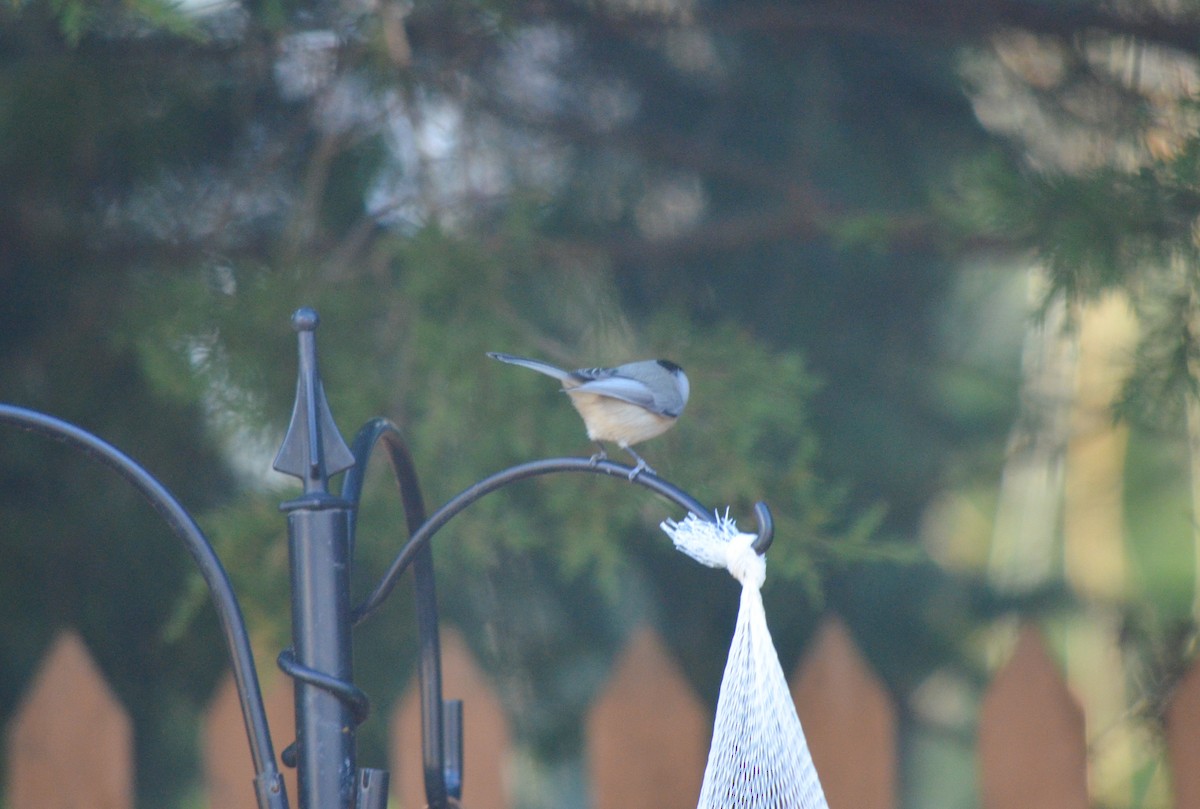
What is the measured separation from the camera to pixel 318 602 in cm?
88

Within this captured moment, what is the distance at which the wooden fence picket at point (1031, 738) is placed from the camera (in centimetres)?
174

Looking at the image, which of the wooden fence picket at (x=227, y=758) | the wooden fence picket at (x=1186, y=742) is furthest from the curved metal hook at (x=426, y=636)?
the wooden fence picket at (x=1186, y=742)

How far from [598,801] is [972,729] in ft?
3.74

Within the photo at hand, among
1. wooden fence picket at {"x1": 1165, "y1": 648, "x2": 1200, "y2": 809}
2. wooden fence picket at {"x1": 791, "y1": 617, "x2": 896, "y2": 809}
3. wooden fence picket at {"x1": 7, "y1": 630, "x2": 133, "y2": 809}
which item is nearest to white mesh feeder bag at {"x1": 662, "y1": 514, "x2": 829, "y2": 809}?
wooden fence picket at {"x1": 791, "y1": 617, "x2": 896, "y2": 809}

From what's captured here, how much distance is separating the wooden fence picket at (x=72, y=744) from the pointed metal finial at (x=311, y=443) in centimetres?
111

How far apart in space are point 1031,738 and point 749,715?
922 millimetres

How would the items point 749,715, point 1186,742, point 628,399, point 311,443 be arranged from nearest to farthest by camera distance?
point 311,443 → point 749,715 → point 628,399 → point 1186,742

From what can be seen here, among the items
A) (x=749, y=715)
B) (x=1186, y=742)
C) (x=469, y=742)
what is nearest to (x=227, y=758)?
(x=469, y=742)

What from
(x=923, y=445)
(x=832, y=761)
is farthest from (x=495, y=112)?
(x=832, y=761)

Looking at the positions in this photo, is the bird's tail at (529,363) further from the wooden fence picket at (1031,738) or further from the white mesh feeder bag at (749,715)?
the wooden fence picket at (1031,738)

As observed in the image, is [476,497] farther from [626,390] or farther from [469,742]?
[469,742]

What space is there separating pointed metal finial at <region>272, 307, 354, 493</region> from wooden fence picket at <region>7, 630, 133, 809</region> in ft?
3.63

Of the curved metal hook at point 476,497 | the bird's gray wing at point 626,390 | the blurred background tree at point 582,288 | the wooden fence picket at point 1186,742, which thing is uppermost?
the blurred background tree at point 582,288

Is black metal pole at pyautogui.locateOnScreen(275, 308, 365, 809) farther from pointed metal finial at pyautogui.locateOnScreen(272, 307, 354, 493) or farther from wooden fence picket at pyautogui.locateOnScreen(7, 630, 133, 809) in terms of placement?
wooden fence picket at pyautogui.locateOnScreen(7, 630, 133, 809)
